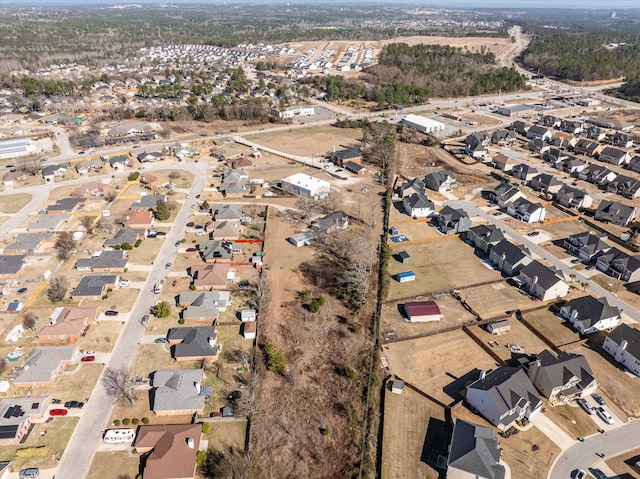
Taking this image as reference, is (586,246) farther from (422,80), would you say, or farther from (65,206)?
(422,80)

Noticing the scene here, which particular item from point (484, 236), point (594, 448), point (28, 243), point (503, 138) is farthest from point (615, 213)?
point (28, 243)

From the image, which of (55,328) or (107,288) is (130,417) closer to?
(55,328)

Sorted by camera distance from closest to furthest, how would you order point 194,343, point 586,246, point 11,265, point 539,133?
point 194,343 → point 11,265 → point 586,246 → point 539,133

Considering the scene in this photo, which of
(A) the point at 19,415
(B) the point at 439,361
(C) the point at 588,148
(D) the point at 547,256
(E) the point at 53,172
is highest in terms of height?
(E) the point at 53,172

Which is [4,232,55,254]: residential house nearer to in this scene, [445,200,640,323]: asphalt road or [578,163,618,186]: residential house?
[445,200,640,323]: asphalt road

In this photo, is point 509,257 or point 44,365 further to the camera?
point 509,257

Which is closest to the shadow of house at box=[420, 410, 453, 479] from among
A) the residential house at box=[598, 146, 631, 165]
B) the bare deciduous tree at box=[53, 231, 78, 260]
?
the bare deciduous tree at box=[53, 231, 78, 260]
